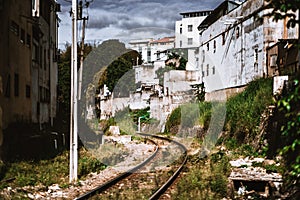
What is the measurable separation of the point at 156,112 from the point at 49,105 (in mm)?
10066

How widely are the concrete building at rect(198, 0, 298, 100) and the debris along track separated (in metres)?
7.56

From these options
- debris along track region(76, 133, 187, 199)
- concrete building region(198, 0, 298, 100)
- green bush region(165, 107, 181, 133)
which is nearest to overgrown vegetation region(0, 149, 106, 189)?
debris along track region(76, 133, 187, 199)

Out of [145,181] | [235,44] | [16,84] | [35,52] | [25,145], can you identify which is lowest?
[145,181]

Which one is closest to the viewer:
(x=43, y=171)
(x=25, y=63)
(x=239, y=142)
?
(x=43, y=171)

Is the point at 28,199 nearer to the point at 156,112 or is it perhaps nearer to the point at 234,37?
the point at 234,37

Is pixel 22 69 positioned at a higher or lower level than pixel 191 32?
lower

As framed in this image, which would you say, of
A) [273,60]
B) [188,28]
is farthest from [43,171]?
[188,28]

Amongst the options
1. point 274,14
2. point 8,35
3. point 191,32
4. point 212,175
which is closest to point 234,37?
point 8,35

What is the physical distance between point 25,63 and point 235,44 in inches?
560

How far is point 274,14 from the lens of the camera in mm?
5234

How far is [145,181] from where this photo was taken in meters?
12.7

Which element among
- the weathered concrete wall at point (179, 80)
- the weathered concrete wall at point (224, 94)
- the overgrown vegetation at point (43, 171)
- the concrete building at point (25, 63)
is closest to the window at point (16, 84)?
the concrete building at point (25, 63)

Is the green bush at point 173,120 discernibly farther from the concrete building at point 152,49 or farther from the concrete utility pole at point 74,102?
the concrete building at point 152,49

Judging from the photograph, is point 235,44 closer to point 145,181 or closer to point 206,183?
point 145,181
